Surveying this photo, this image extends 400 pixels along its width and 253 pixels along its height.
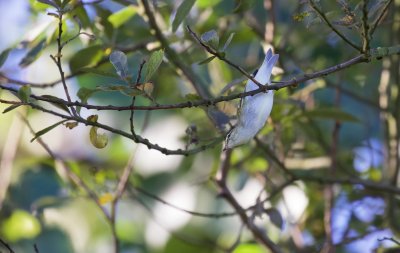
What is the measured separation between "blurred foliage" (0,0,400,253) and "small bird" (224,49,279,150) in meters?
0.05

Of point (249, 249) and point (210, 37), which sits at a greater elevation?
point (249, 249)

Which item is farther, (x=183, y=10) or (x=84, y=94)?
(x=183, y=10)

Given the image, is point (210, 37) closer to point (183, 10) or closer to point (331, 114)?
point (183, 10)

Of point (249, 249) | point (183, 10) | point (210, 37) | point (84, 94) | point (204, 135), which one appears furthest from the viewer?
point (249, 249)

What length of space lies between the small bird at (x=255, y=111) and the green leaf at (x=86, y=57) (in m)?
0.34

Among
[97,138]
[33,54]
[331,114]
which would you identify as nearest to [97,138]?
[97,138]

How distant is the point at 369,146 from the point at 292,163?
0.55 ft

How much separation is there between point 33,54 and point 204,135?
0.32m

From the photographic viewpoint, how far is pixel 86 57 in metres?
0.96

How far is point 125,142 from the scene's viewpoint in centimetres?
171

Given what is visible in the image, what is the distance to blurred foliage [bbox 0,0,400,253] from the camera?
0.93 metres

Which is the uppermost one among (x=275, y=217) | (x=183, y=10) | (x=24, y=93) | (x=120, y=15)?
(x=120, y=15)

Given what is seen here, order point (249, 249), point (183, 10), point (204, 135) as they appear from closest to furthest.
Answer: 1. point (183, 10)
2. point (204, 135)
3. point (249, 249)

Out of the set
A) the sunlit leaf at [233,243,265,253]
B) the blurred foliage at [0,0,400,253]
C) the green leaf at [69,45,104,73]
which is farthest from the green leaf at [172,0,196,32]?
the sunlit leaf at [233,243,265,253]
